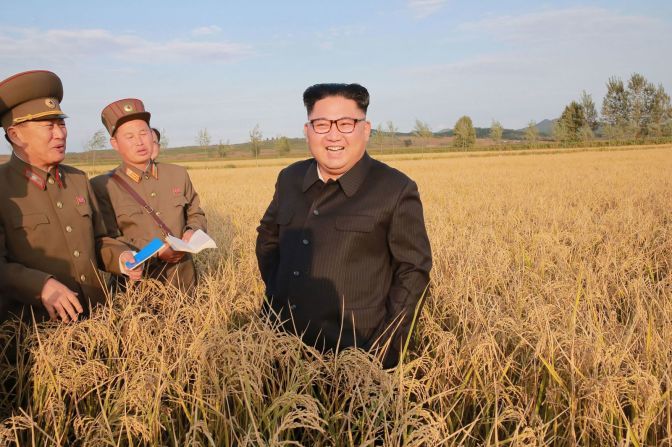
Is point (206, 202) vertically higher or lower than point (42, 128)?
lower

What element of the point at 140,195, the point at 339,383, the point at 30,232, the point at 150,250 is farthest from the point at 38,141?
the point at 339,383

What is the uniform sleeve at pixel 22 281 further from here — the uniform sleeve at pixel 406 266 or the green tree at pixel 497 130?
the green tree at pixel 497 130

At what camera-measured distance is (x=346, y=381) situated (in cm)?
213

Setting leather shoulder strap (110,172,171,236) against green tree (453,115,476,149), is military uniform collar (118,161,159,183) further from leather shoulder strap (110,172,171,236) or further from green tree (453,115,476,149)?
green tree (453,115,476,149)

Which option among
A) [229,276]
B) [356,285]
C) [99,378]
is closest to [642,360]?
[356,285]

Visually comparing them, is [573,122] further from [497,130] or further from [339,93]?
[339,93]

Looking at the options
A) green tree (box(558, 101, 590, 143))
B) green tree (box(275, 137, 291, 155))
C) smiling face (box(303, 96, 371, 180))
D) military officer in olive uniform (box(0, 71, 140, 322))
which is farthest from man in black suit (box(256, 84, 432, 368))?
green tree (box(275, 137, 291, 155))

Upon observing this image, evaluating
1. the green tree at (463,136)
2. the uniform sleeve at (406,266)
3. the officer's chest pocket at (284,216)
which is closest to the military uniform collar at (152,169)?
the officer's chest pocket at (284,216)

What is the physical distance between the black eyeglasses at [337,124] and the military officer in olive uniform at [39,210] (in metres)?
1.45

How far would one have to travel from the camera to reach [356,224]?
232cm

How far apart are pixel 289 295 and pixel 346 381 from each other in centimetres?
53

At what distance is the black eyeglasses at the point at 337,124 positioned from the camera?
2242mm

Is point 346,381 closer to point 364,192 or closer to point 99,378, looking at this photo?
point 364,192

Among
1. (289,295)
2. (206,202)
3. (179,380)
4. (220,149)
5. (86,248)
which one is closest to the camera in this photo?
(179,380)
